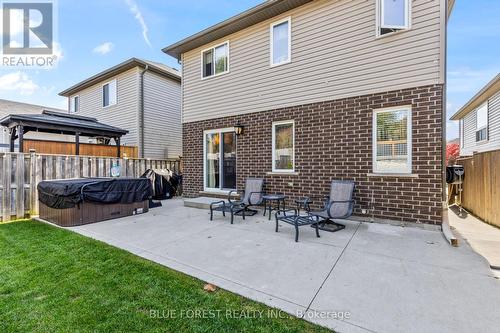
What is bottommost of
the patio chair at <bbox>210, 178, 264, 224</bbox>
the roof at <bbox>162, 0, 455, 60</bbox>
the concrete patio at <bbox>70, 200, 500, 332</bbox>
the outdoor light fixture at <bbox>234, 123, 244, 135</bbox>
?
the concrete patio at <bbox>70, 200, 500, 332</bbox>

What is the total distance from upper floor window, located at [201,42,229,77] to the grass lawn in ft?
22.5

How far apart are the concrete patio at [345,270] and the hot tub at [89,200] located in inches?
24.5

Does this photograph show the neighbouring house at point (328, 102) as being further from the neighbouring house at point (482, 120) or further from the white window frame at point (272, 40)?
the neighbouring house at point (482, 120)

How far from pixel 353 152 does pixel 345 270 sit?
11.5 ft

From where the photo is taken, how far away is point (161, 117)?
13188 mm

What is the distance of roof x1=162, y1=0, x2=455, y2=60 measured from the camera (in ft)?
22.5

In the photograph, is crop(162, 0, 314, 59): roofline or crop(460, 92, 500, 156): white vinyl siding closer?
crop(162, 0, 314, 59): roofline

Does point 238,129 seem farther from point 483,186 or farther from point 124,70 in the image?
point 124,70

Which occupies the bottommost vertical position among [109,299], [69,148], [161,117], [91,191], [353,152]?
[109,299]

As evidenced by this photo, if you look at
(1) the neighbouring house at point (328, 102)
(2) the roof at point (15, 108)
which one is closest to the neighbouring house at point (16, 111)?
(2) the roof at point (15, 108)

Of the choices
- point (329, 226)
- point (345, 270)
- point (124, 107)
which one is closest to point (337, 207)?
point (329, 226)

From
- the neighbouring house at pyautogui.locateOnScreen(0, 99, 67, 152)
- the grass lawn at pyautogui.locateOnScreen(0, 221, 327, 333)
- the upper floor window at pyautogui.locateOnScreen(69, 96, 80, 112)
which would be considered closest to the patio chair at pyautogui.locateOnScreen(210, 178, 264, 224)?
the grass lawn at pyautogui.locateOnScreen(0, 221, 327, 333)

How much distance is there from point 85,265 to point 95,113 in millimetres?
13415

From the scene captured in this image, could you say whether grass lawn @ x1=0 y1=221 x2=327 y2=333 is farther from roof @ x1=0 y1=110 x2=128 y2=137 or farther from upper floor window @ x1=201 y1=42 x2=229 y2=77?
roof @ x1=0 y1=110 x2=128 y2=137
